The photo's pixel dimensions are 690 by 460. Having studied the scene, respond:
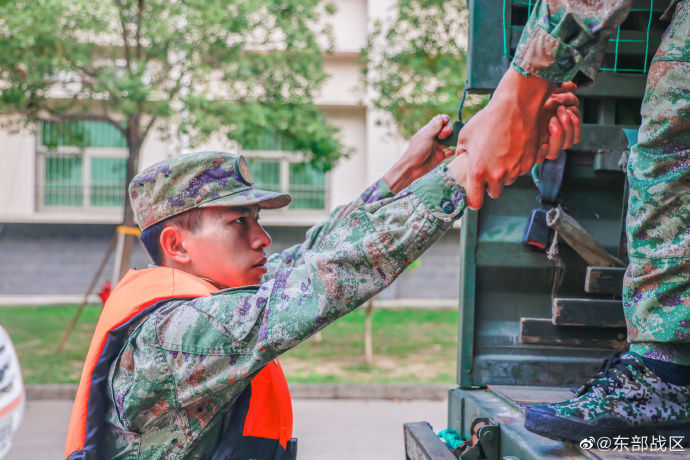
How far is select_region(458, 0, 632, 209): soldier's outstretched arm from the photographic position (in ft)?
4.54

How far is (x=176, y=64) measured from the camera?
9.53 meters

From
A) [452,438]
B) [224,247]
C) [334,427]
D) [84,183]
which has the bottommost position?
[334,427]

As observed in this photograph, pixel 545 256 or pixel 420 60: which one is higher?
pixel 420 60

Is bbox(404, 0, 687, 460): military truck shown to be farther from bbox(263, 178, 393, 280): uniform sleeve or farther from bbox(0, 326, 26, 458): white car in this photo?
bbox(0, 326, 26, 458): white car

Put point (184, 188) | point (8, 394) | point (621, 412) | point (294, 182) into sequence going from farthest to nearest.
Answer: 1. point (294, 182)
2. point (8, 394)
3. point (184, 188)
4. point (621, 412)

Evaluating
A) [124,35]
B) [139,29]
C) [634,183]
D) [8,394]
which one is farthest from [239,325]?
[124,35]

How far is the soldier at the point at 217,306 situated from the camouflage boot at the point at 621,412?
1.54 ft

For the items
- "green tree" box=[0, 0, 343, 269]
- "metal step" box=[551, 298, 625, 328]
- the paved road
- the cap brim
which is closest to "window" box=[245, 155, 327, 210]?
"green tree" box=[0, 0, 343, 269]

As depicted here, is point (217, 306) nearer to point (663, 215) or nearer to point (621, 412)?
point (621, 412)

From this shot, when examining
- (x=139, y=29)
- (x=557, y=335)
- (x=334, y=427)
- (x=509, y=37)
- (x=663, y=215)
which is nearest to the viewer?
(x=663, y=215)

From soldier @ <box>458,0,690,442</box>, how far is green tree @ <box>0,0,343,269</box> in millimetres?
7680

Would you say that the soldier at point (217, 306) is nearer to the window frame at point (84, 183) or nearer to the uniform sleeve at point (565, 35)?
the uniform sleeve at point (565, 35)

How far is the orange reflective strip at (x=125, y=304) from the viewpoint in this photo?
166 cm

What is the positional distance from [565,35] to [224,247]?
0.95 m
